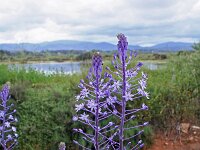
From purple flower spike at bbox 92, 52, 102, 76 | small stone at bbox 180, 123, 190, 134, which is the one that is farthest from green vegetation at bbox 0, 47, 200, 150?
purple flower spike at bbox 92, 52, 102, 76

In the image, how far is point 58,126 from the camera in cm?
810

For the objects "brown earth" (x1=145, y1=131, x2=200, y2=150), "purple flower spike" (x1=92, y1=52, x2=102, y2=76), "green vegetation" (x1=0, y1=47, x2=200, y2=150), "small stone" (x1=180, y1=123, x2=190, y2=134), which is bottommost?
→ "brown earth" (x1=145, y1=131, x2=200, y2=150)

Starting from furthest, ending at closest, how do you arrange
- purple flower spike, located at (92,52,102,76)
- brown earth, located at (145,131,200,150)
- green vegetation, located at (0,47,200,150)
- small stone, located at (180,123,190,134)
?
small stone, located at (180,123,190,134), brown earth, located at (145,131,200,150), green vegetation, located at (0,47,200,150), purple flower spike, located at (92,52,102,76)

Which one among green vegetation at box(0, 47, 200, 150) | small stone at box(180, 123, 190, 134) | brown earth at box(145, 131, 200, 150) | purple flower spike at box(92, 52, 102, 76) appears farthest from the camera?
small stone at box(180, 123, 190, 134)

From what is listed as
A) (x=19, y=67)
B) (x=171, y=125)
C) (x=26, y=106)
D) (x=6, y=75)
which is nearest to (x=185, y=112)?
(x=171, y=125)

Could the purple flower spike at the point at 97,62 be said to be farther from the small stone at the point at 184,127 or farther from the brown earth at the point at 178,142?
the small stone at the point at 184,127

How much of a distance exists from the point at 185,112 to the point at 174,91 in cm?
52

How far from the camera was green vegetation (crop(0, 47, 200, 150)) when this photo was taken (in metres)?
8.16

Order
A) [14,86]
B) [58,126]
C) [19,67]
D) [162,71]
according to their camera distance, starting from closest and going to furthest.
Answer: [58,126]
[14,86]
[162,71]
[19,67]

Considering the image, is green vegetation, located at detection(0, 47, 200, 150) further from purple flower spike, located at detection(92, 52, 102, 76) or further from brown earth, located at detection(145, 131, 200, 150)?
purple flower spike, located at detection(92, 52, 102, 76)

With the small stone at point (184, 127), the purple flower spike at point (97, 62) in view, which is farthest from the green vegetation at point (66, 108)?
the purple flower spike at point (97, 62)

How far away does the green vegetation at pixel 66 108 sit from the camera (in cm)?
816

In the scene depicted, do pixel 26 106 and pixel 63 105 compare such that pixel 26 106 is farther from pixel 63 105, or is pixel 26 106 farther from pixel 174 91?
pixel 174 91

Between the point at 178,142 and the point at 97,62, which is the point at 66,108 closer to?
the point at 178,142
